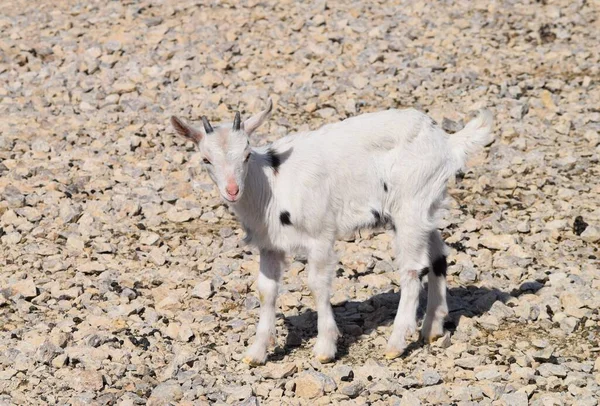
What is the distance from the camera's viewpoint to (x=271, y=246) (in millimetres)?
10109

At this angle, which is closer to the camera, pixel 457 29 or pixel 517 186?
pixel 517 186

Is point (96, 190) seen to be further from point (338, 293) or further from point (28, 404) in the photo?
point (28, 404)

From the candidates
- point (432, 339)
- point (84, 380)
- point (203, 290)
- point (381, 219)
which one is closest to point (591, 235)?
point (432, 339)

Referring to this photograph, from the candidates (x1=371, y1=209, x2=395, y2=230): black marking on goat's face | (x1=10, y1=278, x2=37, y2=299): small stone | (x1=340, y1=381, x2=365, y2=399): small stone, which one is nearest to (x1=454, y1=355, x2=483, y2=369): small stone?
(x1=340, y1=381, x2=365, y2=399): small stone

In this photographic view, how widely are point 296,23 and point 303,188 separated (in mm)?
9195

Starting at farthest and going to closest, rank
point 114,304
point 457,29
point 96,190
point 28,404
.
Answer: point 457,29, point 96,190, point 114,304, point 28,404

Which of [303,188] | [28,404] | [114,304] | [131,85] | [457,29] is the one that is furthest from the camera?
[457,29]

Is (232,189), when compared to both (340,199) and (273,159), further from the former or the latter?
(340,199)

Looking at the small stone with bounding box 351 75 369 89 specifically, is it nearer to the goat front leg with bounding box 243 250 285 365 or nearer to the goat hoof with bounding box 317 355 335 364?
the goat front leg with bounding box 243 250 285 365

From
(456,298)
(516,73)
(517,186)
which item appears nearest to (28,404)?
(456,298)

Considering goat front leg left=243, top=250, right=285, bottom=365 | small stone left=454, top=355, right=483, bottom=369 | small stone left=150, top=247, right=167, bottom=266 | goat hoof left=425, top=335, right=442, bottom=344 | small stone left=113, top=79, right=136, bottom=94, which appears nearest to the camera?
small stone left=454, top=355, right=483, bottom=369

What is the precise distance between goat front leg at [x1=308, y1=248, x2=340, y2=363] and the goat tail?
171 centimetres

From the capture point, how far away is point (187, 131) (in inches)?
381

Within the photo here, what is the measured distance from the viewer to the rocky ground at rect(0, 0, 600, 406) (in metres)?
9.86
